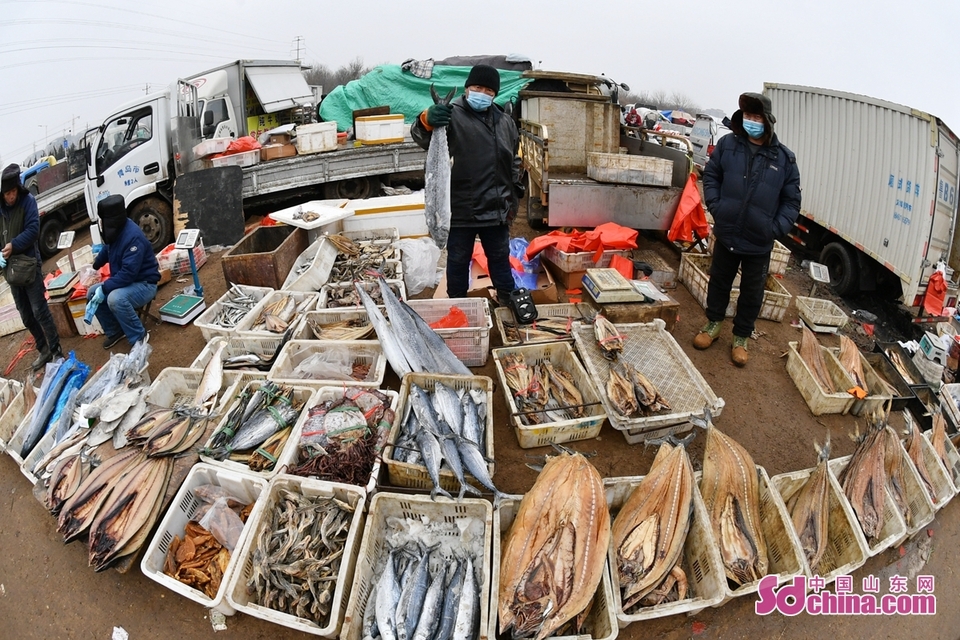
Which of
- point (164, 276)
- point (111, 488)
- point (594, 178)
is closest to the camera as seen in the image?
point (111, 488)

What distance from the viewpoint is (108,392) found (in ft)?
12.8

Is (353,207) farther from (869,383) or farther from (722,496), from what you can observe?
(869,383)

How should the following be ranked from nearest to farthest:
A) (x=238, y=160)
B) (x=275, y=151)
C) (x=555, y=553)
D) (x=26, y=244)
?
(x=555, y=553)
(x=26, y=244)
(x=238, y=160)
(x=275, y=151)

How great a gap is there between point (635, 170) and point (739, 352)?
3.25m

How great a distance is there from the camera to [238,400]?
3740mm

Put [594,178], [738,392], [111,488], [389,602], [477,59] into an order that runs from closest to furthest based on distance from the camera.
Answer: [389,602], [111,488], [738,392], [594,178], [477,59]

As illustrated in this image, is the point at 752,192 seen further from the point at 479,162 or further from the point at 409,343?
the point at 409,343

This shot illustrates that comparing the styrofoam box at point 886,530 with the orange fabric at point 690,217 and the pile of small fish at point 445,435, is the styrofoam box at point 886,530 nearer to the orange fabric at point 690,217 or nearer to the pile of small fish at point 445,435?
the pile of small fish at point 445,435

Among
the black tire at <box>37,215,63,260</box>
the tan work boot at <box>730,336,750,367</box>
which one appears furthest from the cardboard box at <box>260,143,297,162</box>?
the tan work boot at <box>730,336,750,367</box>

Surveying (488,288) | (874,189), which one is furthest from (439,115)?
(874,189)

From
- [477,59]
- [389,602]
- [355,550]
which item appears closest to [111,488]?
[355,550]

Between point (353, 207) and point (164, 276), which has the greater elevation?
point (353, 207)

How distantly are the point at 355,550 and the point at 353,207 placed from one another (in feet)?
18.1

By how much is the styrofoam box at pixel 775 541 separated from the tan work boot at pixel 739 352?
203cm
